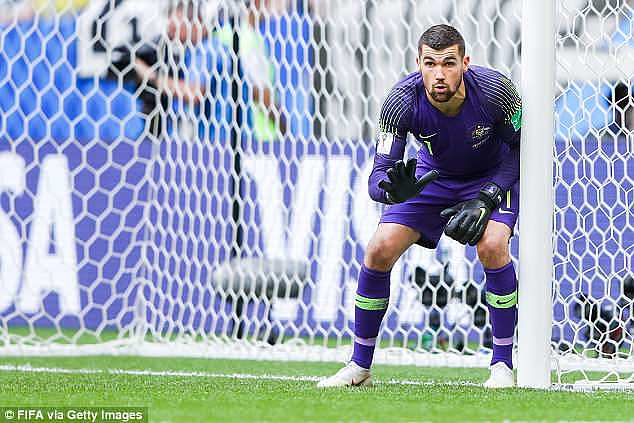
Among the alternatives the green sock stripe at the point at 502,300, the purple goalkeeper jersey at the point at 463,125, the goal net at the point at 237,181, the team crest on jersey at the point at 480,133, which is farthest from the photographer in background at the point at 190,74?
the green sock stripe at the point at 502,300

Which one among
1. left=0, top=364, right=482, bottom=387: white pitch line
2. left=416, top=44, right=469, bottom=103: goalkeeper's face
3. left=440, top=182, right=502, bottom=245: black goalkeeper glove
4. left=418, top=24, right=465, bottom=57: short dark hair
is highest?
left=418, top=24, right=465, bottom=57: short dark hair

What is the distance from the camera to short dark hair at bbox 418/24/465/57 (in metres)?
4.15

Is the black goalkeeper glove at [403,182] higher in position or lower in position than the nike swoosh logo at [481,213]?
higher

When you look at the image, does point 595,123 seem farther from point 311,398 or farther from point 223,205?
point 311,398

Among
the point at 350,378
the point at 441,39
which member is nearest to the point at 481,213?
the point at 441,39

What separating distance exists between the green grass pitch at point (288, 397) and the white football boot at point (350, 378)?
0.17 ft

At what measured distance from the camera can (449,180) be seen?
4.54 m

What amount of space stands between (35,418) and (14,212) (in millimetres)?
4649

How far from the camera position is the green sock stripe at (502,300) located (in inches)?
172

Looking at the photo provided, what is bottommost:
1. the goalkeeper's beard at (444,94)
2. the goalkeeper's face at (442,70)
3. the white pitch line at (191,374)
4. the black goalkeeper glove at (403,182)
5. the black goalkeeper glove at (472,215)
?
the white pitch line at (191,374)

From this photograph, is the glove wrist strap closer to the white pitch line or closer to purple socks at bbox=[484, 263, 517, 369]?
purple socks at bbox=[484, 263, 517, 369]

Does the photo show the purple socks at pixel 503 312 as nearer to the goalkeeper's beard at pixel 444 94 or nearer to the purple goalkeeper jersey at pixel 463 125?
the purple goalkeeper jersey at pixel 463 125

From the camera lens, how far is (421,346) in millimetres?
6801

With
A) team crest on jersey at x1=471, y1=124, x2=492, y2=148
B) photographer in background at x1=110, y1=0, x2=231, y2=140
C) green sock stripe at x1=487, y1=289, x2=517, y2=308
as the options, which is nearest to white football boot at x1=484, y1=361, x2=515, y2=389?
green sock stripe at x1=487, y1=289, x2=517, y2=308
